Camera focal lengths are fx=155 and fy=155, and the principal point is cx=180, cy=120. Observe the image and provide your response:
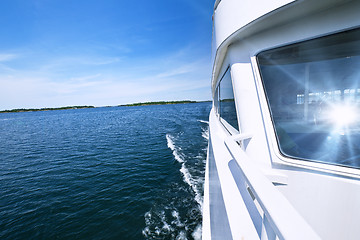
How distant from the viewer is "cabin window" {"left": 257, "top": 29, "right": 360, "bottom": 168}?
1191mm

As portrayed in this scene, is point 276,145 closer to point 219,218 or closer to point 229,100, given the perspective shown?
point 219,218

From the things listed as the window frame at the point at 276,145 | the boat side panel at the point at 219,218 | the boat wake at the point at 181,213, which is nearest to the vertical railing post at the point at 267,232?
the boat side panel at the point at 219,218

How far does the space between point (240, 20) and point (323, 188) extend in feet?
5.23

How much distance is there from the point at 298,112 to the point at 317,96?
20cm

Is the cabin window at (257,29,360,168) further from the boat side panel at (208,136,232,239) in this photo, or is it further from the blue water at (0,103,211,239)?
the blue water at (0,103,211,239)

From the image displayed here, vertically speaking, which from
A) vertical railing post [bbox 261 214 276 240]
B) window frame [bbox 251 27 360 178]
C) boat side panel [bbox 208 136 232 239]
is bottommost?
boat side panel [bbox 208 136 232 239]

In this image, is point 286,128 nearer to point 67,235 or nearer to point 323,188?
point 323,188

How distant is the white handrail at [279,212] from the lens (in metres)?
0.42

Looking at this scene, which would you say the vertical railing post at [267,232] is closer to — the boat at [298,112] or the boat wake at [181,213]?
the boat at [298,112]

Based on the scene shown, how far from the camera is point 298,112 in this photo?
4.97 feet

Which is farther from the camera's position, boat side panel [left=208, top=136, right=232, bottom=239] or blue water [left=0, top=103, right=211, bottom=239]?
blue water [left=0, top=103, right=211, bottom=239]

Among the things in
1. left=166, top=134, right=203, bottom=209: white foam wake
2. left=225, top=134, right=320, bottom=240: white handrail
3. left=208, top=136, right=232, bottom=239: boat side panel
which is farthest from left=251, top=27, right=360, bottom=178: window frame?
left=166, top=134, right=203, bottom=209: white foam wake

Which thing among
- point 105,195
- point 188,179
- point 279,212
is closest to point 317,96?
point 279,212

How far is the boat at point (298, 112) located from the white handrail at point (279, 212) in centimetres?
10
